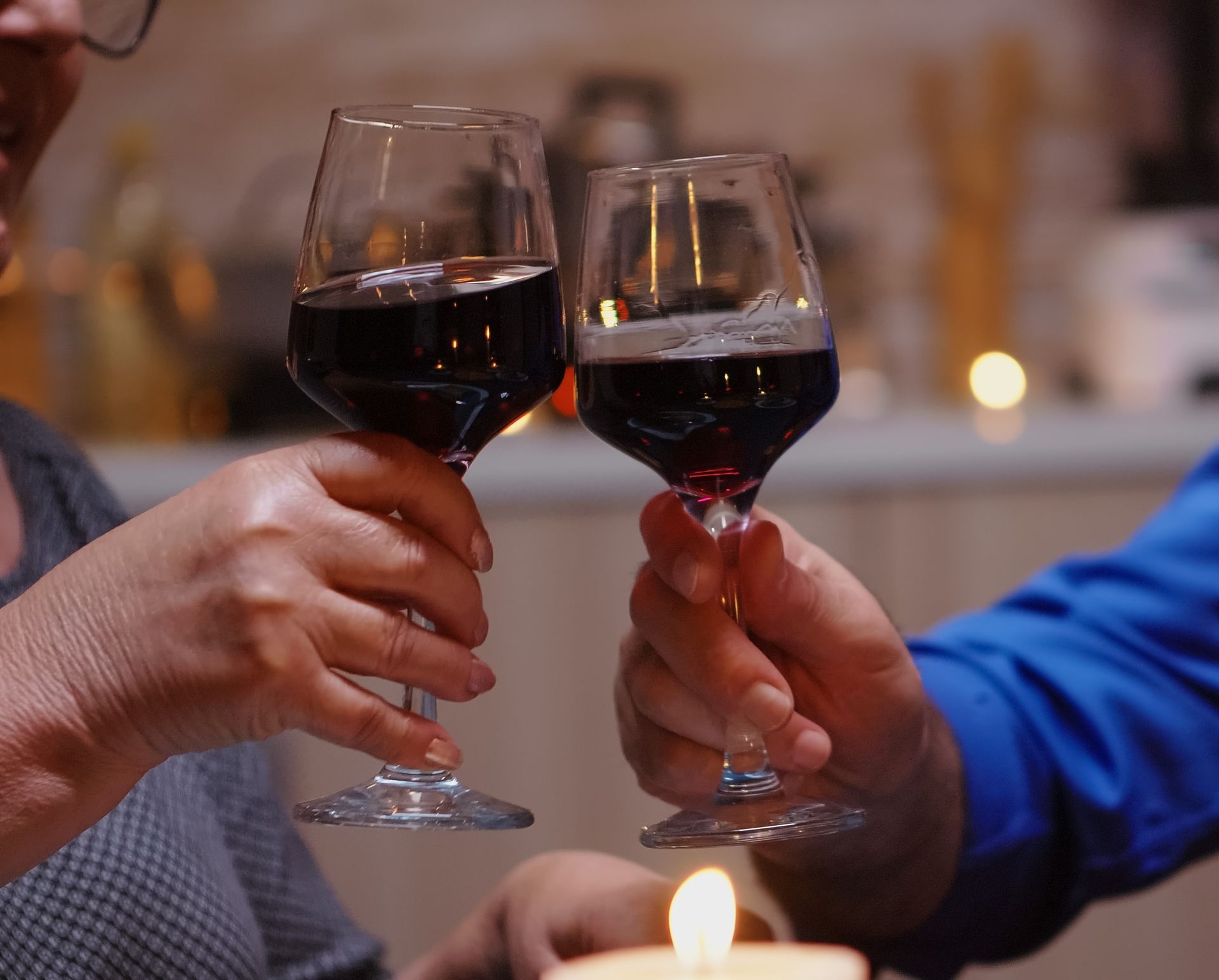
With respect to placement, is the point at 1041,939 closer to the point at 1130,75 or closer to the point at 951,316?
the point at 951,316

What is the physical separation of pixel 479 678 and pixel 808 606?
0.80 ft

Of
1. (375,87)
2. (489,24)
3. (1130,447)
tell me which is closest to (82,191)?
(375,87)

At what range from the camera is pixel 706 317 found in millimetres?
729

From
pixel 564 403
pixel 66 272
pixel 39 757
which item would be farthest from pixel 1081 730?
pixel 66 272

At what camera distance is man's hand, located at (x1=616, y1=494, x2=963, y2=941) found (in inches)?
30.4

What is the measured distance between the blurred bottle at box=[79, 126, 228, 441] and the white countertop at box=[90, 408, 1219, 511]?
0.77 ft

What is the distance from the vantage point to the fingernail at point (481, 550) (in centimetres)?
67

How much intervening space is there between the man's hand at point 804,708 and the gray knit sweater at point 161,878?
0.27 meters

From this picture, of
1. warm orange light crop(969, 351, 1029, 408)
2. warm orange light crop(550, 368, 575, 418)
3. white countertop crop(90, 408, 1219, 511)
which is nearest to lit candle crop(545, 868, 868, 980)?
white countertop crop(90, 408, 1219, 511)

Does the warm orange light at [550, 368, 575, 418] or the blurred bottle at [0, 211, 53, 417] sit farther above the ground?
the blurred bottle at [0, 211, 53, 417]

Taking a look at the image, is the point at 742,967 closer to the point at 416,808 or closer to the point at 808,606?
the point at 416,808

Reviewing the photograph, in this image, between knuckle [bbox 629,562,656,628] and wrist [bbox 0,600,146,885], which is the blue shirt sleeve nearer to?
knuckle [bbox 629,562,656,628]

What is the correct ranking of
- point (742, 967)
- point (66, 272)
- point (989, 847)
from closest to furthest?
point (742, 967)
point (989, 847)
point (66, 272)

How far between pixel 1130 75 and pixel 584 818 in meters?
1.81
